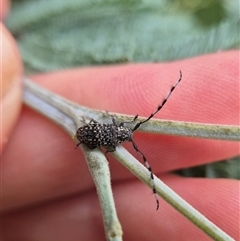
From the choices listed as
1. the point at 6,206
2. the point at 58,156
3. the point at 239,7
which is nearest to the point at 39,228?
the point at 6,206

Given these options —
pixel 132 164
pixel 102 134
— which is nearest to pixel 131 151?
pixel 102 134

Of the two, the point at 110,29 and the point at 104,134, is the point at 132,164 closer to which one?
the point at 104,134

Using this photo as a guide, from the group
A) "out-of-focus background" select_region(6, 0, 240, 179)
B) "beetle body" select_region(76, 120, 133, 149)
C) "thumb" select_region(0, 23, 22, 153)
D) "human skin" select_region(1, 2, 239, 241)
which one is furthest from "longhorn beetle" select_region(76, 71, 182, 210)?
"out-of-focus background" select_region(6, 0, 240, 179)

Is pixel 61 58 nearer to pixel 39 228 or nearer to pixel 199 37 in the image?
pixel 199 37

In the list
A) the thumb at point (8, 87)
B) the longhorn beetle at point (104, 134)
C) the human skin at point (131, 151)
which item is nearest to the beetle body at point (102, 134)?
the longhorn beetle at point (104, 134)

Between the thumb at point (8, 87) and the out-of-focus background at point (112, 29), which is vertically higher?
Answer: the out-of-focus background at point (112, 29)

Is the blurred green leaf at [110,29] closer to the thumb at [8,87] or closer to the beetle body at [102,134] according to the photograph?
the thumb at [8,87]
